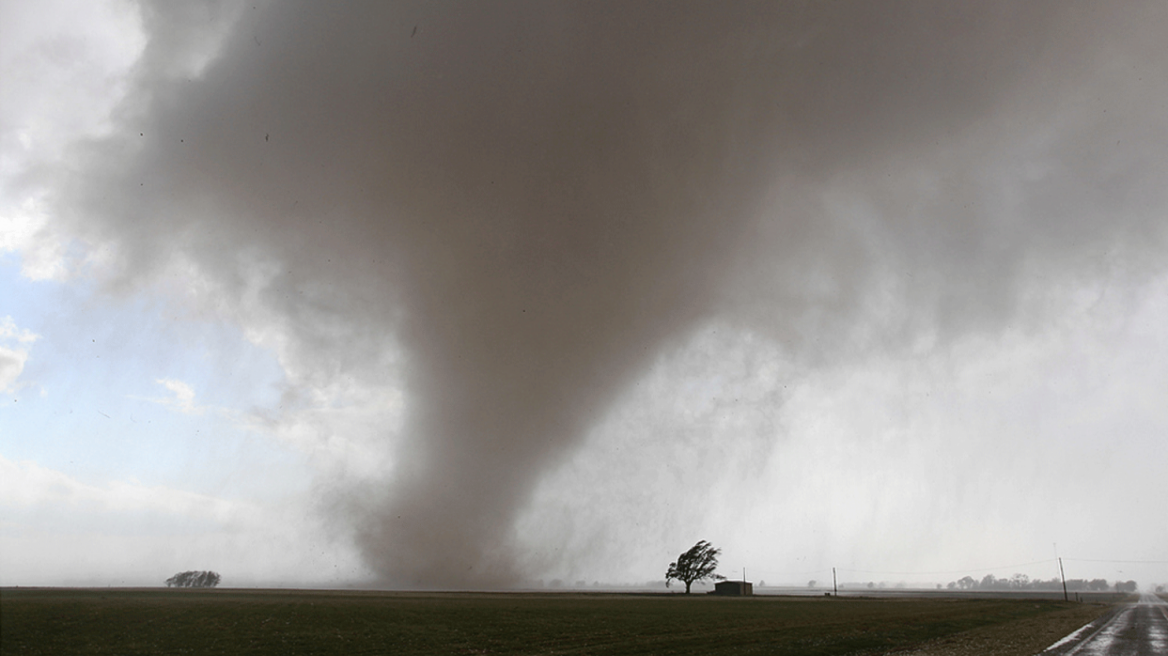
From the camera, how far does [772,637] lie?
142ft

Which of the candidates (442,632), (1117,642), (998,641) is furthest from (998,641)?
(442,632)

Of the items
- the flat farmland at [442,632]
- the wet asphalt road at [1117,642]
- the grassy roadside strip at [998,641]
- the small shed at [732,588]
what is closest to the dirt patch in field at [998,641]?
the grassy roadside strip at [998,641]

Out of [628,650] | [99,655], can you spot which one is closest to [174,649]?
[99,655]

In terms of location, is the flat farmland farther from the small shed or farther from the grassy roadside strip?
the small shed

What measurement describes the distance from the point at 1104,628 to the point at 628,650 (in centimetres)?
4973

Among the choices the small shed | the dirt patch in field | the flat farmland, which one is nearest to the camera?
the dirt patch in field

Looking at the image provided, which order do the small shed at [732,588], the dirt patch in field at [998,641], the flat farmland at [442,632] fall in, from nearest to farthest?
the dirt patch in field at [998,641], the flat farmland at [442,632], the small shed at [732,588]

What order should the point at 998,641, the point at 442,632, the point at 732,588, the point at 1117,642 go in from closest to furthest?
1. the point at 1117,642
2. the point at 998,641
3. the point at 442,632
4. the point at 732,588

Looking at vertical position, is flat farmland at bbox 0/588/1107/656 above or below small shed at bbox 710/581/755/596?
above

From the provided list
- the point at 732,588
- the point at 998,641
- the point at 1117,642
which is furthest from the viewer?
the point at 732,588

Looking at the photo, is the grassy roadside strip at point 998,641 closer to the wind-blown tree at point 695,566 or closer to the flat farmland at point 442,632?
the flat farmland at point 442,632

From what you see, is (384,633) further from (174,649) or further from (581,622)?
(581,622)

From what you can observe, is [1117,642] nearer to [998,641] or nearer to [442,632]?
[998,641]


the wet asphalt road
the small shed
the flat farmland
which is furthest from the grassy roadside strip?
the small shed
